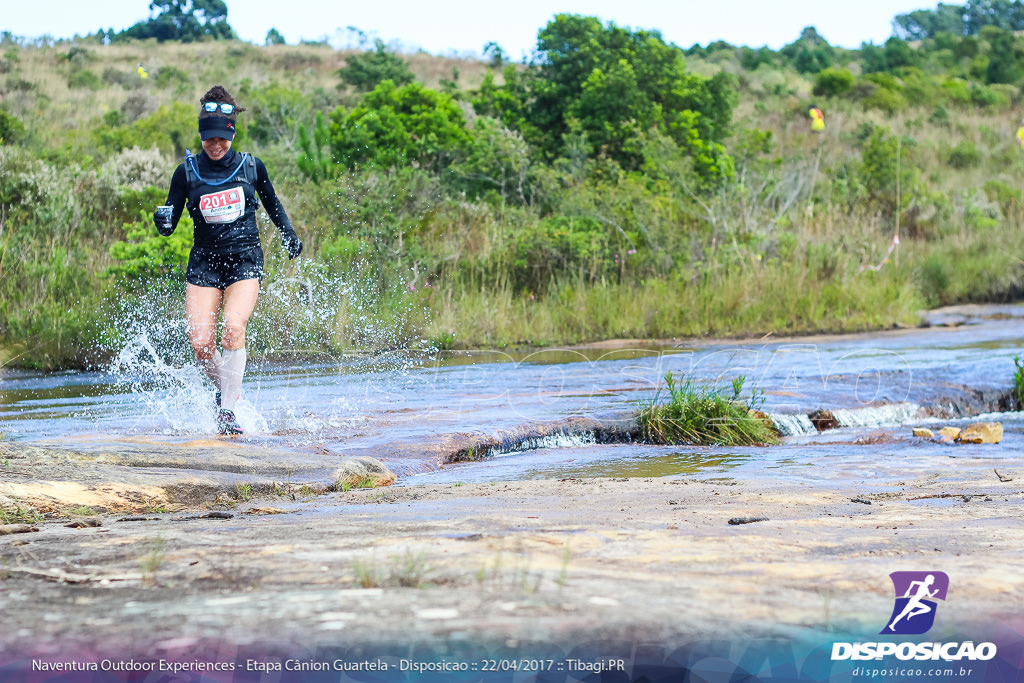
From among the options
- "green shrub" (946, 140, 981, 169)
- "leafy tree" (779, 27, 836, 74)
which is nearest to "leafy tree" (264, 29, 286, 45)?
"leafy tree" (779, 27, 836, 74)

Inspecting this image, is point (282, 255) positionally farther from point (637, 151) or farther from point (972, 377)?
point (637, 151)

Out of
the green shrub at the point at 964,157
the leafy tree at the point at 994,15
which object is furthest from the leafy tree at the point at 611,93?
the leafy tree at the point at 994,15

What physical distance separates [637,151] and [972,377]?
973cm

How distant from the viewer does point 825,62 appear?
172 feet

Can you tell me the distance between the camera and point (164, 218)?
659cm

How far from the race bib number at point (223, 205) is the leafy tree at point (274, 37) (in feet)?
174

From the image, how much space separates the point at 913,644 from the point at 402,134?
53.6ft

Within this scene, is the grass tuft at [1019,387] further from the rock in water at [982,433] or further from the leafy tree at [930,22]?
the leafy tree at [930,22]

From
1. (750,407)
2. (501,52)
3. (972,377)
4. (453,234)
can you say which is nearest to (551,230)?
(453,234)

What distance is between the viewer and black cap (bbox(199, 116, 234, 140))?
6.57m

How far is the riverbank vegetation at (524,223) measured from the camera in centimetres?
1197

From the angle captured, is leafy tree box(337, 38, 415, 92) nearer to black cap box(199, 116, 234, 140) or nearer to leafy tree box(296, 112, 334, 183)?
leafy tree box(296, 112, 334, 183)

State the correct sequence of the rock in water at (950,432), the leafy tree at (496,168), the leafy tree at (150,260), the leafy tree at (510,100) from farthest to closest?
the leafy tree at (510,100), the leafy tree at (496,168), the leafy tree at (150,260), the rock in water at (950,432)

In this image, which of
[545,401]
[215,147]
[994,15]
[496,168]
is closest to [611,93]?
[496,168]
